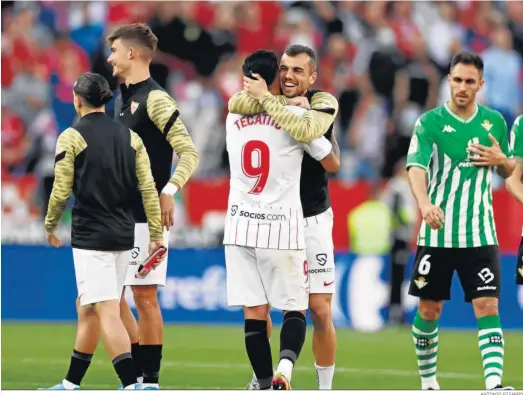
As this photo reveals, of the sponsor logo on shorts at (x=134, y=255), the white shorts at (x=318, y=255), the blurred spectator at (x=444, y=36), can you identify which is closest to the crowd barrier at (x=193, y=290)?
the blurred spectator at (x=444, y=36)

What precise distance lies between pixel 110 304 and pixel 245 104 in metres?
1.57

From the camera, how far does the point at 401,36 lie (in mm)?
19797

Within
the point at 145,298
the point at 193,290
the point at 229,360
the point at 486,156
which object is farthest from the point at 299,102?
the point at 193,290

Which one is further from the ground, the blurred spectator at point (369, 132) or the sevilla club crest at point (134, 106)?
the blurred spectator at point (369, 132)

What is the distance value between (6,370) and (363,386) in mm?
3158

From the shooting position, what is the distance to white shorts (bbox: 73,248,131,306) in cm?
788

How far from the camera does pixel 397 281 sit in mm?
15977

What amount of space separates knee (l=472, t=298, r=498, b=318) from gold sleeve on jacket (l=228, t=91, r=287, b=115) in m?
2.02

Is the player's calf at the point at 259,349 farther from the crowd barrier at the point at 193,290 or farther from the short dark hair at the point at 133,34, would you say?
the crowd barrier at the point at 193,290

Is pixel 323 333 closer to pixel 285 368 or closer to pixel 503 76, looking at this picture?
pixel 285 368

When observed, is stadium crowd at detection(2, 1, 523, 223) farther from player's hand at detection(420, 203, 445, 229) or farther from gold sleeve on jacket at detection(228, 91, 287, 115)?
gold sleeve on jacket at detection(228, 91, 287, 115)

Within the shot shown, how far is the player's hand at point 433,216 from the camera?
8.09 meters

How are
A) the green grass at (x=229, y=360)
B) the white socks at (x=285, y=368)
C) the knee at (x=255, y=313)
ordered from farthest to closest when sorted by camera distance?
the green grass at (x=229, y=360) < the knee at (x=255, y=313) < the white socks at (x=285, y=368)

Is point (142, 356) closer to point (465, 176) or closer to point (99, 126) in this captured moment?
point (99, 126)
